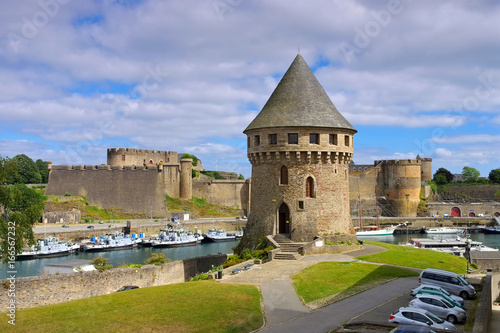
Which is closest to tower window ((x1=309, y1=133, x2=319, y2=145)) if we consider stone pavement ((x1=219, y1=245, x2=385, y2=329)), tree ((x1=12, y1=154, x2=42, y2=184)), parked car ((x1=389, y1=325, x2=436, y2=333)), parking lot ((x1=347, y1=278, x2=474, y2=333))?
stone pavement ((x1=219, y1=245, x2=385, y2=329))

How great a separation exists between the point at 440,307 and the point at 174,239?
45.5 meters

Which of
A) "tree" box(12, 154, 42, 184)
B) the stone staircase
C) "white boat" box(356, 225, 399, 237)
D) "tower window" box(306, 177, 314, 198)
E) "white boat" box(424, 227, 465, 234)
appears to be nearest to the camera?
the stone staircase

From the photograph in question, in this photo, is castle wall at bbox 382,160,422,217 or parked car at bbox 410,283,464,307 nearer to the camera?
parked car at bbox 410,283,464,307

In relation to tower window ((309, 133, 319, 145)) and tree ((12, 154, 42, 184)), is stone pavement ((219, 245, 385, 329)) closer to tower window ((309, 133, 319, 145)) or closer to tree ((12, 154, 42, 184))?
tower window ((309, 133, 319, 145))

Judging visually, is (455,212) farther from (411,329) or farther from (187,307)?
(411,329)

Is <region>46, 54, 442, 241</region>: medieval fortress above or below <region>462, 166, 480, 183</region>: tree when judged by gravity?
below

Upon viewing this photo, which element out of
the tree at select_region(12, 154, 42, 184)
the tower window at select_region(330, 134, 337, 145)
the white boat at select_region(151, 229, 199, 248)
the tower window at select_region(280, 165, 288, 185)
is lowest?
the white boat at select_region(151, 229, 199, 248)

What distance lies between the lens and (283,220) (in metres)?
27.3

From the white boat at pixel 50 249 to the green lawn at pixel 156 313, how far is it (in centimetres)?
3299

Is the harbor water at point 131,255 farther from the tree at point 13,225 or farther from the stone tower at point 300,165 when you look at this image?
the tree at point 13,225

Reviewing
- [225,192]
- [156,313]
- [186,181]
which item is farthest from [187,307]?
[225,192]

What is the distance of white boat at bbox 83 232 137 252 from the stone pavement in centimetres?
3272

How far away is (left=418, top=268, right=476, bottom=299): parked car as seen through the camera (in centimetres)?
1767

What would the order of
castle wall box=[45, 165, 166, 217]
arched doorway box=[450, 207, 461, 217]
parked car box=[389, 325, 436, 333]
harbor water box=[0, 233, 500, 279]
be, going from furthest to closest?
arched doorway box=[450, 207, 461, 217] → castle wall box=[45, 165, 166, 217] → harbor water box=[0, 233, 500, 279] → parked car box=[389, 325, 436, 333]
